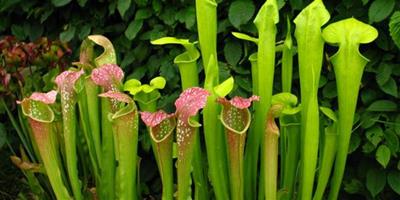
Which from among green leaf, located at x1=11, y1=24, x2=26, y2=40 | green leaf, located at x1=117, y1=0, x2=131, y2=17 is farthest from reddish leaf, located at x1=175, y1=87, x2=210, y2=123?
green leaf, located at x1=11, y1=24, x2=26, y2=40

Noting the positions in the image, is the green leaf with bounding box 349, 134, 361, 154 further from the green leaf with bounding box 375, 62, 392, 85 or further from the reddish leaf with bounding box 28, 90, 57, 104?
the reddish leaf with bounding box 28, 90, 57, 104

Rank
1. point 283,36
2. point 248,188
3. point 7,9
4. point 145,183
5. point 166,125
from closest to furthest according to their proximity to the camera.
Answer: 1. point 166,125
2. point 248,188
3. point 283,36
4. point 145,183
5. point 7,9

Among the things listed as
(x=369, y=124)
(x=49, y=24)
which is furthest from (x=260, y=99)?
(x=49, y=24)

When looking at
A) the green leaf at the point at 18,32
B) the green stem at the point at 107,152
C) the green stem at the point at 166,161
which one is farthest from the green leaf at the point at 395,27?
the green leaf at the point at 18,32

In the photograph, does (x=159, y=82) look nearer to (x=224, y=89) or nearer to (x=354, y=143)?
(x=224, y=89)

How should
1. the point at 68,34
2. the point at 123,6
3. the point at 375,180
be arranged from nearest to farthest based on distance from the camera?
the point at 375,180
the point at 123,6
the point at 68,34

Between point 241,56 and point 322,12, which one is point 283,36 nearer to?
point 241,56

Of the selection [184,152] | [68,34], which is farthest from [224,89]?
[68,34]
